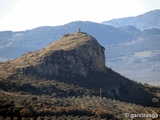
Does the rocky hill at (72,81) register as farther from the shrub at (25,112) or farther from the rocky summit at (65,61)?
the shrub at (25,112)

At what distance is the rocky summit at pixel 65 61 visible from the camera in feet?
427

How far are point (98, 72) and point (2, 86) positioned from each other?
148 ft

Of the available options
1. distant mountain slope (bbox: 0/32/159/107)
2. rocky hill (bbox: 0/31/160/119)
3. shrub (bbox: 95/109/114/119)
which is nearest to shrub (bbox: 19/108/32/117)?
rocky hill (bbox: 0/31/160/119)

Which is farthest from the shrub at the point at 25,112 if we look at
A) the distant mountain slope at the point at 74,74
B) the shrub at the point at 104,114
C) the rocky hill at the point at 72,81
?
the distant mountain slope at the point at 74,74

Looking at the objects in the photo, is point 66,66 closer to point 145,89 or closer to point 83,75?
point 83,75

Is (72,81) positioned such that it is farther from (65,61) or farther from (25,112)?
(25,112)

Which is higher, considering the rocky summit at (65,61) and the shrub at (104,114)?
the rocky summit at (65,61)

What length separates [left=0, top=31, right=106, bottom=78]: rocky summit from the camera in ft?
427

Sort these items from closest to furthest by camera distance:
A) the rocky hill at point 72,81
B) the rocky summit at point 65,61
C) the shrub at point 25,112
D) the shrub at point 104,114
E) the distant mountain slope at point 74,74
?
the shrub at point 25,112, the shrub at point 104,114, the rocky hill at point 72,81, the distant mountain slope at point 74,74, the rocky summit at point 65,61

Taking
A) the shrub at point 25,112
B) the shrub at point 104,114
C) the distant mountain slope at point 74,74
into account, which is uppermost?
the distant mountain slope at point 74,74

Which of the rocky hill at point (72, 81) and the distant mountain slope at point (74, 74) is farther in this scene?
the distant mountain slope at point (74, 74)

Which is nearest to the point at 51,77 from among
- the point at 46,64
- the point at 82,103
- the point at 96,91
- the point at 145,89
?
the point at 46,64

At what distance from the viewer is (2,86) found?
363ft

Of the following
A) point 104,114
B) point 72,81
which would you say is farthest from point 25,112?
point 72,81
